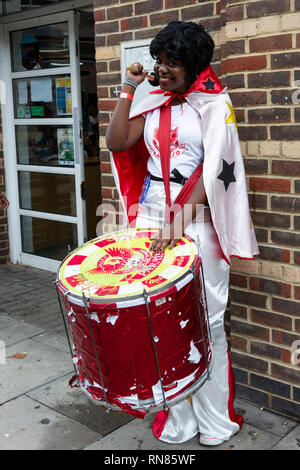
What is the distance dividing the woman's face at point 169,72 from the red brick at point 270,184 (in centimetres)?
76

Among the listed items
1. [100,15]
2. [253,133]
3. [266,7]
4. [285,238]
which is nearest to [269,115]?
[253,133]

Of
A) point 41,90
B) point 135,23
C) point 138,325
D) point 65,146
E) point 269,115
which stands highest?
point 135,23

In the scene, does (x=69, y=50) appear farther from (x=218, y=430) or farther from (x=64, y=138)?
(x=218, y=430)

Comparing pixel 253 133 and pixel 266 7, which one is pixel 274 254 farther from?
pixel 266 7

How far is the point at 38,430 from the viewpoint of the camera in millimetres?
3498

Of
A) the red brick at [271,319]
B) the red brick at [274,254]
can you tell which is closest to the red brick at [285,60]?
the red brick at [274,254]

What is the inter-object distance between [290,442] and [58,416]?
4.59 feet

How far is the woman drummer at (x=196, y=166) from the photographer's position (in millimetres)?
2885

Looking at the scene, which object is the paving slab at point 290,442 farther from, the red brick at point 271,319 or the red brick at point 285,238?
the red brick at point 285,238

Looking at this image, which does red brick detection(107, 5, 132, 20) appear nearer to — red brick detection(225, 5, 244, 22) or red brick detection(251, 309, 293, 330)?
red brick detection(225, 5, 244, 22)

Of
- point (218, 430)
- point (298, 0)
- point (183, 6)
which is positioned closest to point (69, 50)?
point (183, 6)

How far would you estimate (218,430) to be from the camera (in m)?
3.27

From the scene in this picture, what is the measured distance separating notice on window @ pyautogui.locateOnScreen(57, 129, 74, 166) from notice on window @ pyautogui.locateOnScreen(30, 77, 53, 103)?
0.39 metres

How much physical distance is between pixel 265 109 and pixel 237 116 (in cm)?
19
